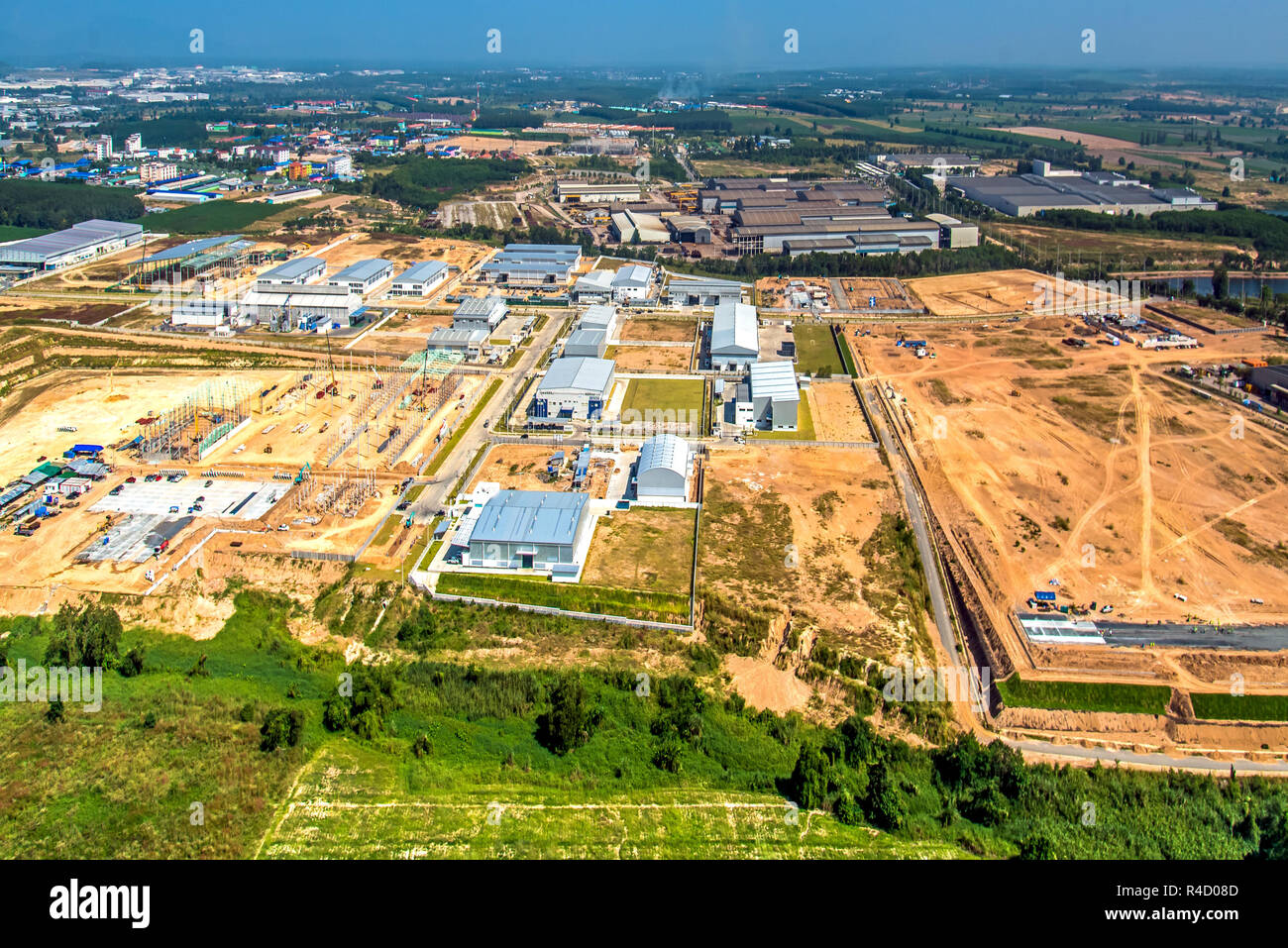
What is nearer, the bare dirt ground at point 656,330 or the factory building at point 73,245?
the bare dirt ground at point 656,330

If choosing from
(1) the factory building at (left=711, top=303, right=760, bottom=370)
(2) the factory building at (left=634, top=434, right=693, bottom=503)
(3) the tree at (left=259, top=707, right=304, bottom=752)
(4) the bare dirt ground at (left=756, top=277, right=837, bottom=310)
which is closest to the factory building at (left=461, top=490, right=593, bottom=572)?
(2) the factory building at (left=634, top=434, right=693, bottom=503)

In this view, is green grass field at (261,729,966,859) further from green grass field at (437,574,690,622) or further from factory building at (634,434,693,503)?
factory building at (634,434,693,503)

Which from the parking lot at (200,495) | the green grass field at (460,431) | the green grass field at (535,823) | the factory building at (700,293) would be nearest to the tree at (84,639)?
the parking lot at (200,495)

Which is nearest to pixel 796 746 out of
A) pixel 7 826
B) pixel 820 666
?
pixel 820 666

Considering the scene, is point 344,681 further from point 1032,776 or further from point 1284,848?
point 1284,848

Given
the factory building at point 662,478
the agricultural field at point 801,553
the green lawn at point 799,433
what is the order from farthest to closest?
the green lawn at point 799,433, the factory building at point 662,478, the agricultural field at point 801,553

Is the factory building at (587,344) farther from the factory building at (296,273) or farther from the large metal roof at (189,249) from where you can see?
the large metal roof at (189,249)

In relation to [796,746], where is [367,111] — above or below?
above
